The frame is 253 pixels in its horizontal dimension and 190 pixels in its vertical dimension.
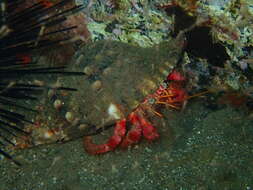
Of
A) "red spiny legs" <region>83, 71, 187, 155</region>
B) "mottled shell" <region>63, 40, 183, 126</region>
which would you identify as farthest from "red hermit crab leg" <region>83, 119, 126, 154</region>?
"mottled shell" <region>63, 40, 183, 126</region>

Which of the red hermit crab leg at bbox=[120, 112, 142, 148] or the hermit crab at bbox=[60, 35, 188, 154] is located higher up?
the hermit crab at bbox=[60, 35, 188, 154]

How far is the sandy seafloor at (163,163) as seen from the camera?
11.9 feet

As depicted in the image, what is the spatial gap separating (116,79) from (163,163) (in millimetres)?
1190

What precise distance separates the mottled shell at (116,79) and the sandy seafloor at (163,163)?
0.53m

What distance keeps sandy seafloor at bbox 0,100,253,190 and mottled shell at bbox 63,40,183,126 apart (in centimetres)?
53

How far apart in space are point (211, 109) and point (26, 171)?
2.60 m

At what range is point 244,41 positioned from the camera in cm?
382

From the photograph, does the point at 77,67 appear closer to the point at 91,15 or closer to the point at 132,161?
the point at 91,15

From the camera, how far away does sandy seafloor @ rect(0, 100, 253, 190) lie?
11.9ft

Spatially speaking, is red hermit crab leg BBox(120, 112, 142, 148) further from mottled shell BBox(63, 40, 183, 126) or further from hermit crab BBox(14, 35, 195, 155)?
mottled shell BBox(63, 40, 183, 126)

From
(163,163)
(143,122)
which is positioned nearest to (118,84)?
(143,122)

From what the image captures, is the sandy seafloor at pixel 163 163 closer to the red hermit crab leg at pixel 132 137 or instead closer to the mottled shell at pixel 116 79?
the red hermit crab leg at pixel 132 137

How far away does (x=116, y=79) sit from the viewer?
13.3 ft

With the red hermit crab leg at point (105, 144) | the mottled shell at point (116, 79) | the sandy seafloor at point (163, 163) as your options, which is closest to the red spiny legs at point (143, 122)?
the red hermit crab leg at point (105, 144)
